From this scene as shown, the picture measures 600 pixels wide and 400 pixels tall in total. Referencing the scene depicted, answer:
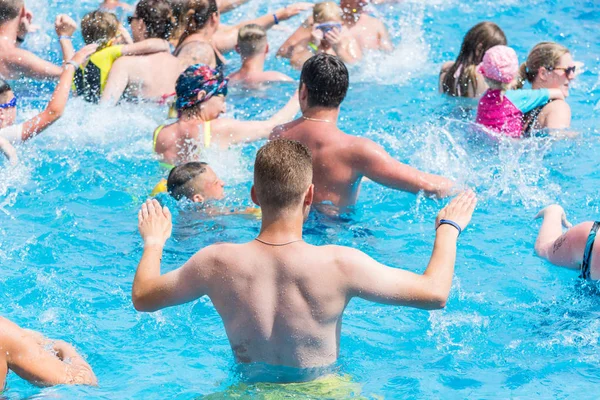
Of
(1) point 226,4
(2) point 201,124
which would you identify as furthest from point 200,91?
(1) point 226,4

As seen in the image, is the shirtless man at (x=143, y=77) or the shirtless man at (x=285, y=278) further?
the shirtless man at (x=143, y=77)

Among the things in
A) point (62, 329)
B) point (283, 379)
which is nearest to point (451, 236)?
point (283, 379)

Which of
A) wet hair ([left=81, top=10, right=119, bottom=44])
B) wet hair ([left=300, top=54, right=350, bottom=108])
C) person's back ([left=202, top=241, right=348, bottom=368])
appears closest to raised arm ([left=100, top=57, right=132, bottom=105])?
wet hair ([left=81, top=10, right=119, bottom=44])

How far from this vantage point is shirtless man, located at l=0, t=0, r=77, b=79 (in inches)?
338

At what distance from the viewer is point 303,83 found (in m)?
5.80

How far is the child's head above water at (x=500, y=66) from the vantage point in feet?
23.8

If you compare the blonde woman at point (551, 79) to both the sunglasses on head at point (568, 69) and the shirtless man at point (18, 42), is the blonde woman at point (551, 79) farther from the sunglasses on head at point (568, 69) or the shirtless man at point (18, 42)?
the shirtless man at point (18, 42)

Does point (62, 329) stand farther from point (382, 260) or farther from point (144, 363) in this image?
point (382, 260)

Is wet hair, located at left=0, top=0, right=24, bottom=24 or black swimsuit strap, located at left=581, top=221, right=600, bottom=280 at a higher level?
wet hair, located at left=0, top=0, right=24, bottom=24

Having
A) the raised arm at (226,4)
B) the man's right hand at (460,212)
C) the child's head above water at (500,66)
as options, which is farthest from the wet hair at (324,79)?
the raised arm at (226,4)

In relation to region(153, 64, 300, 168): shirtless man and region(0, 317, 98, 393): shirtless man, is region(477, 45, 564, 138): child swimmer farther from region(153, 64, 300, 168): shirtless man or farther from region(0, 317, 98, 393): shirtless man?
region(0, 317, 98, 393): shirtless man

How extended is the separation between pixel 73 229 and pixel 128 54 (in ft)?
8.44

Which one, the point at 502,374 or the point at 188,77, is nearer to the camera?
the point at 502,374

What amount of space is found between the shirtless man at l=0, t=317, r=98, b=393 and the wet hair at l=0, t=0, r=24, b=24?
5378 mm
